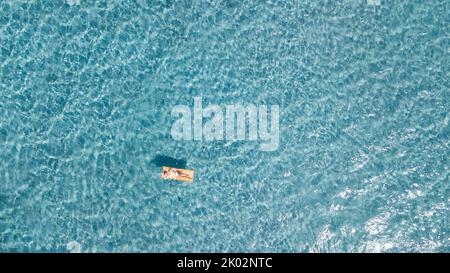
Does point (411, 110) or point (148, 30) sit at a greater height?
point (148, 30)

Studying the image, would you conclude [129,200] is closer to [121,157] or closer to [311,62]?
[121,157]

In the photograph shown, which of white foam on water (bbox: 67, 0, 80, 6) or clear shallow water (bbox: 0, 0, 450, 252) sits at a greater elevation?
white foam on water (bbox: 67, 0, 80, 6)

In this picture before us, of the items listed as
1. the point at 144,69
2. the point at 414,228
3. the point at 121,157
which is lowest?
the point at 414,228

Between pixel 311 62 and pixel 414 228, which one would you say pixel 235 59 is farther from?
pixel 414 228

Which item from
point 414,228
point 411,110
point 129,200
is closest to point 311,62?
point 411,110

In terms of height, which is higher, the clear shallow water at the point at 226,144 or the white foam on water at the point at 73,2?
the white foam on water at the point at 73,2

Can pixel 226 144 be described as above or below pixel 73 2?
below
